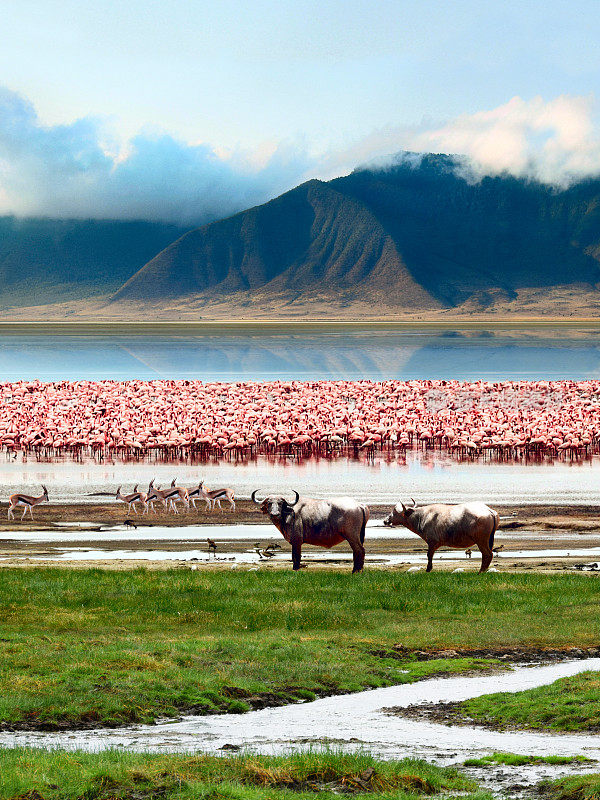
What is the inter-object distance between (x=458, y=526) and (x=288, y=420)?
23.6 m

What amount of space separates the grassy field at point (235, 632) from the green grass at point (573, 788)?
436cm

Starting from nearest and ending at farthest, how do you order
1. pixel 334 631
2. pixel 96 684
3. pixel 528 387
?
pixel 96 684, pixel 334 631, pixel 528 387

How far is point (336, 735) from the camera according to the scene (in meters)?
11.4

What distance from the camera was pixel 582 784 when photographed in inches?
356

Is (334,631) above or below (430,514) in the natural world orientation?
below

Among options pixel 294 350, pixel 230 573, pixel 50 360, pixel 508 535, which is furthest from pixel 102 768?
pixel 294 350

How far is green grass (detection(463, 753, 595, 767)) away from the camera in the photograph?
10.1m

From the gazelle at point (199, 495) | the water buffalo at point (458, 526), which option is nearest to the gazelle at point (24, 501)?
the gazelle at point (199, 495)

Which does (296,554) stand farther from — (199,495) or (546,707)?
(546,707)

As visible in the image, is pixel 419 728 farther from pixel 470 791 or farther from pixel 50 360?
pixel 50 360

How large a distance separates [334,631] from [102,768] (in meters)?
7.84

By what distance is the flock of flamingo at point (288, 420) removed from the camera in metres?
39.2

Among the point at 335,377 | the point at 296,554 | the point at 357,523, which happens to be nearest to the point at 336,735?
the point at 357,523

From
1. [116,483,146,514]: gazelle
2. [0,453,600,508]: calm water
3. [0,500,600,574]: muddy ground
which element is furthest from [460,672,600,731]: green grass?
[0,453,600,508]: calm water
